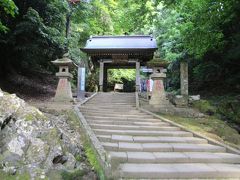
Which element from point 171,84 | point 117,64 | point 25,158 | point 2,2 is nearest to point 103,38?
point 117,64

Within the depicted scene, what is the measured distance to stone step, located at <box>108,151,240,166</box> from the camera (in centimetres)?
584

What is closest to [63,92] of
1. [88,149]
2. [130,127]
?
[130,127]

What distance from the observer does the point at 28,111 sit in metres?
6.09

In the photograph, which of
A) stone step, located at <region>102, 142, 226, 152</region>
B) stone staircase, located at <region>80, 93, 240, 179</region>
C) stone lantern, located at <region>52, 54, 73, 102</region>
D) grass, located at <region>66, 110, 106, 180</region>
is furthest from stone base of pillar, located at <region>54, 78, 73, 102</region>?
stone step, located at <region>102, 142, 226, 152</region>

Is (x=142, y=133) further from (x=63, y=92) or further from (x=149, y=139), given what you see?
(x=63, y=92)

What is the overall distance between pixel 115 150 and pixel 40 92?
963 cm

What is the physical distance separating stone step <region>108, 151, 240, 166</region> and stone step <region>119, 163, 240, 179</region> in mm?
201

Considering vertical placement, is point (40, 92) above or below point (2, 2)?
below

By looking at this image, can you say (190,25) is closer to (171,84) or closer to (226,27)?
(226,27)

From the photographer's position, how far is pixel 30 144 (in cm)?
527

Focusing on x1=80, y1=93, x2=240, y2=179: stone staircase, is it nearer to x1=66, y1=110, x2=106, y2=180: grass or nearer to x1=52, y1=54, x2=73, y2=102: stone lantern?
x1=66, y1=110, x2=106, y2=180: grass

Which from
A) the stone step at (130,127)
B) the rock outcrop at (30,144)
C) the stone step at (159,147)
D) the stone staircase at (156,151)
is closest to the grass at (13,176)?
the rock outcrop at (30,144)

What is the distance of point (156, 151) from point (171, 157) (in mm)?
663

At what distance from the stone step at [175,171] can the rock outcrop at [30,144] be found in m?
1.10
